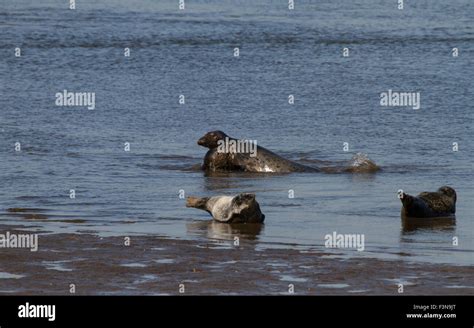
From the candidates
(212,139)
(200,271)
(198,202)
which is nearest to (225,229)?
(198,202)

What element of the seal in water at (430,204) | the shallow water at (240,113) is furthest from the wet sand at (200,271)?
the seal in water at (430,204)

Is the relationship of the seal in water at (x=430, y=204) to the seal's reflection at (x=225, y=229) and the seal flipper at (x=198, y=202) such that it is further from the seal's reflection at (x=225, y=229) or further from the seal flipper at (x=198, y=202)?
the seal flipper at (x=198, y=202)

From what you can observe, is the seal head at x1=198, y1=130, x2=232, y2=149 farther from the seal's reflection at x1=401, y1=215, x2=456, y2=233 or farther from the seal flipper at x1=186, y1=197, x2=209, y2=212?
the seal's reflection at x1=401, y1=215, x2=456, y2=233

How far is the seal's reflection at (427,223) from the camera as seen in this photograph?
11.8 m

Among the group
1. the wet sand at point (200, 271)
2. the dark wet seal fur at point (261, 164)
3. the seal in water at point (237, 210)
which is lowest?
the wet sand at point (200, 271)

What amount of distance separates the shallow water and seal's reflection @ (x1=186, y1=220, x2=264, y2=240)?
0.12 ft

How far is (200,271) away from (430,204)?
11.4 ft

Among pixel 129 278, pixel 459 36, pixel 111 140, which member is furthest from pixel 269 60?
pixel 129 278

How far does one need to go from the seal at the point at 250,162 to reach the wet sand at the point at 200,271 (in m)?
4.22

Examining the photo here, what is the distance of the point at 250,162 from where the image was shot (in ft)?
50.1

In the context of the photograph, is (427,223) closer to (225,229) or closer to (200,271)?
(225,229)

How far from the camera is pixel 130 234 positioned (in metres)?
11.3

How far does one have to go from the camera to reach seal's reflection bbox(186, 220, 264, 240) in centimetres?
1133

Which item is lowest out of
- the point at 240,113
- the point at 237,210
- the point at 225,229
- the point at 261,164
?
the point at 225,229
